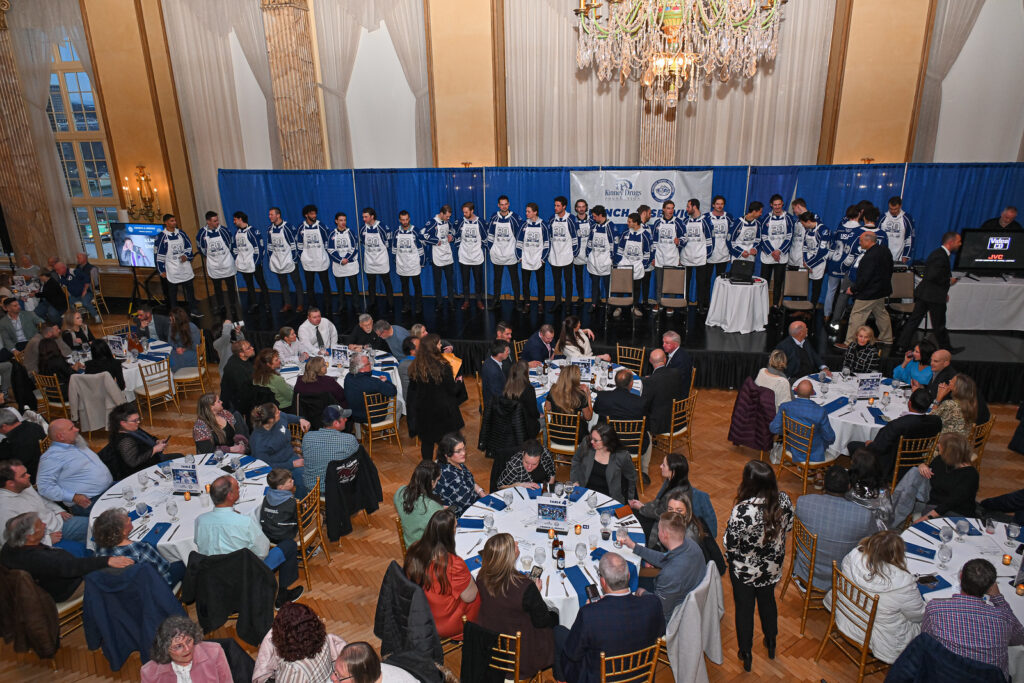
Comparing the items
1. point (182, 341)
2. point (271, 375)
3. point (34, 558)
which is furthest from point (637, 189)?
point (34, 558)

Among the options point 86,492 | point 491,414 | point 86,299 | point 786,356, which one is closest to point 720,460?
point 786,356

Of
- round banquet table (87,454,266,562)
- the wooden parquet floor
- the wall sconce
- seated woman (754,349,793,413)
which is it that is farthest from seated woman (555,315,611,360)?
the wall sconce

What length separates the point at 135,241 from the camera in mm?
12023

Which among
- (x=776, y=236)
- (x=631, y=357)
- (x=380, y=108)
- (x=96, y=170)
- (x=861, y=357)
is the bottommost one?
(x=631, y=357)

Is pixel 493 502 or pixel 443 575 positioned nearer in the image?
pixel 443 575

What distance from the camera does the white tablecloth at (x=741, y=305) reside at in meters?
8.78

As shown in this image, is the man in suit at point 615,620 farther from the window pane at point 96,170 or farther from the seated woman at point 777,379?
the window pane at point 96,170

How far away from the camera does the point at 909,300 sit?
899 cm

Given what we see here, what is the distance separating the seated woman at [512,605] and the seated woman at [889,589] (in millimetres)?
1813

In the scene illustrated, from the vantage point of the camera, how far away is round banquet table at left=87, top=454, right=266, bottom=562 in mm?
4402

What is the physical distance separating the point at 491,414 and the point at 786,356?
9.79ft

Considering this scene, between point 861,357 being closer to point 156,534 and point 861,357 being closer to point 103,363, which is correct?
point 156,534

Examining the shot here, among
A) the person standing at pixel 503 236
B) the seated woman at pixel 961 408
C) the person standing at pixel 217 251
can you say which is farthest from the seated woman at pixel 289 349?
the seated woman at pixel 961 408

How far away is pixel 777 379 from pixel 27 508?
20.5 feet
